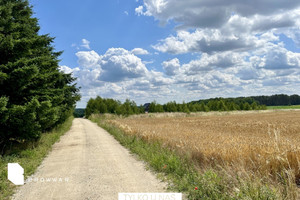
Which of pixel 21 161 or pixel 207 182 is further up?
pixel 207 182

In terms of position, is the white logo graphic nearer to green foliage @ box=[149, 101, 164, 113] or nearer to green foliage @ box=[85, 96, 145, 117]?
green foliage @ box=[85, 96, 145, 117]

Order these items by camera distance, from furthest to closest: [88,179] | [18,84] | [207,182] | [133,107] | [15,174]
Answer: [133,107] → [18,84] → [15,174] → [88,179] → [207,182]

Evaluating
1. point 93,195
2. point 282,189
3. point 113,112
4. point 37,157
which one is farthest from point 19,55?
point 113,112

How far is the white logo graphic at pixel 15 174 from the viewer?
695 cm

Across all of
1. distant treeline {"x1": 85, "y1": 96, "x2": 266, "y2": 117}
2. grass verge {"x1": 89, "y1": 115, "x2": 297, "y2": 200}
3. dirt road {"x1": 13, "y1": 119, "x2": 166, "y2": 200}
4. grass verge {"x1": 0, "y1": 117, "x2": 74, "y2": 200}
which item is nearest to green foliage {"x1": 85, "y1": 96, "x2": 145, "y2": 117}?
distant treeline {"x1": 85, "y1": 96, "x2": 266, "y2": 117}

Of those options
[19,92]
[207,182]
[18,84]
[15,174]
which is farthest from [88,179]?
[19,92]

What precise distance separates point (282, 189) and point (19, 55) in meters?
11.3

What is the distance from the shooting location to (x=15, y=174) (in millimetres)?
7426

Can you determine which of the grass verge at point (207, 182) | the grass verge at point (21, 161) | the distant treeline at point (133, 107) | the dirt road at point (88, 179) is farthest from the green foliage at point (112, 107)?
the grass verge at point (207, 182)

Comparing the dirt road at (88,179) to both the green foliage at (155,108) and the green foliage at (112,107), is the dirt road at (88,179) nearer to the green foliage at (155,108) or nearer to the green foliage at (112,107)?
the green foliage at (112,107)

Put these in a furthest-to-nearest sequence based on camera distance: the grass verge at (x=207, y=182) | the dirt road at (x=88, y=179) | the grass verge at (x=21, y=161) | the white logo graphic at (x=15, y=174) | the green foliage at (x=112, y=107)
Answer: the green foliage at (x=112, y=107), the white logo graphic at (x=15, y=174), the grass verge at (x=21, y=161), the dirt road at (x=88, y=179), the grass verge at (x=207, y=182)

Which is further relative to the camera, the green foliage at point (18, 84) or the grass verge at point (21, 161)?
the green foliage at point (18, 84)

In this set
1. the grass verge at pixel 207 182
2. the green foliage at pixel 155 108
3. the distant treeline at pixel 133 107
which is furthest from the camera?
the green foliage at pixel 155 108

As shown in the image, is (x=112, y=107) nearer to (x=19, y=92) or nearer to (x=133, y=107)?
(x=133, y=107)
